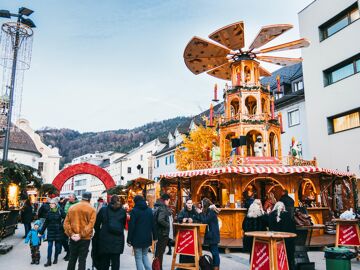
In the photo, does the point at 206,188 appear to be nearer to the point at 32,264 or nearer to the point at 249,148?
the point at 249,148

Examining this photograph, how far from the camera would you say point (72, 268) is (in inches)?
295

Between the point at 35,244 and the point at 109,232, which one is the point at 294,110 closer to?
the point at 35,244

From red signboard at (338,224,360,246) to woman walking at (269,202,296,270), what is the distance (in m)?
4.03

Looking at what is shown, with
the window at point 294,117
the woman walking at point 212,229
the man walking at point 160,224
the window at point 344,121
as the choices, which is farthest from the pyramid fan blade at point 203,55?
the man walking at point 160,224

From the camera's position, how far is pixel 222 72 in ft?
75.7

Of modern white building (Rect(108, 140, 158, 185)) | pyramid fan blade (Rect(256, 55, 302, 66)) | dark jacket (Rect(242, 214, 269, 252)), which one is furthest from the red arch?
modern white building (Rect(108, 140, 158, 185))

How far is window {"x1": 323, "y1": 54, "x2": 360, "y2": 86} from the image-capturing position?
71.9ft

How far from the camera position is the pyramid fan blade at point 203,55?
63.6 feet

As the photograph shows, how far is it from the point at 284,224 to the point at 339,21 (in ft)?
66.6

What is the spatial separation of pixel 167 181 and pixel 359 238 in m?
11.5

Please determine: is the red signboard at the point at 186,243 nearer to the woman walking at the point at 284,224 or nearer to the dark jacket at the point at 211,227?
the dark jacket at the point at 211,227

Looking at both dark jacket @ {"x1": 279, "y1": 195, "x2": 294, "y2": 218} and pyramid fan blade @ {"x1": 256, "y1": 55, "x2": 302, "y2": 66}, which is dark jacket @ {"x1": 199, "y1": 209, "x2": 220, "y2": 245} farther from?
pyramid fan blade @ {"x1": 256, "y1": 55, "x2": 302, "y2": 66}

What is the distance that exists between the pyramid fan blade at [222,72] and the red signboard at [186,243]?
48.1 feet

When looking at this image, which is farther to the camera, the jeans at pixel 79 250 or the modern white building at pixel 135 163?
the modern white building at pixel 135 163
